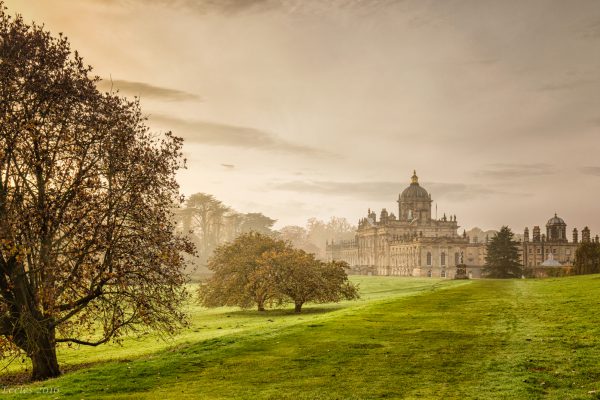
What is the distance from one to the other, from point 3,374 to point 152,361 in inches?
288

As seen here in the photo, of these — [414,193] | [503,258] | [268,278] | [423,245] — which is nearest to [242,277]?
[268,278]

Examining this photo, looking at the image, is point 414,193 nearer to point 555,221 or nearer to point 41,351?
point 555,221

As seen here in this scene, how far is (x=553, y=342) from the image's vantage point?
16578mm

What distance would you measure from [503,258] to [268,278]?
5745 cm

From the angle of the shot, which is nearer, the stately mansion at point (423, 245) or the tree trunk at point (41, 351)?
the tree trunk at point (41, 351)

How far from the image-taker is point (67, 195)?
18297 millimetres

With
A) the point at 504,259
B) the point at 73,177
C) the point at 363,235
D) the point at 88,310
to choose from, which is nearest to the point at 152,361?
the point at 88,310

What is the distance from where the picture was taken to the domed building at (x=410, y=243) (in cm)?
13112

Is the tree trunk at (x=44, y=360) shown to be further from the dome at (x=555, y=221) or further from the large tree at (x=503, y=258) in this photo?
the dome at (x=555, y=221)

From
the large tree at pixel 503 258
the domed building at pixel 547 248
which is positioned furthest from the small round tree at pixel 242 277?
the domed building at pixel 547 248

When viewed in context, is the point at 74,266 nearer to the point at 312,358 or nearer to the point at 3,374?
the point at 3,374

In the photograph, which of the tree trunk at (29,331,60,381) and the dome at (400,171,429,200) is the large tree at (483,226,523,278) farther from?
the tree trunk at (29,331,60,381)

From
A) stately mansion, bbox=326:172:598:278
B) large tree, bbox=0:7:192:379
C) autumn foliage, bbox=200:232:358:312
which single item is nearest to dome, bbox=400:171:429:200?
stately mansion, bbox=326:172:598:278

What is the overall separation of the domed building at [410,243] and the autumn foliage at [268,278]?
8620 cm
